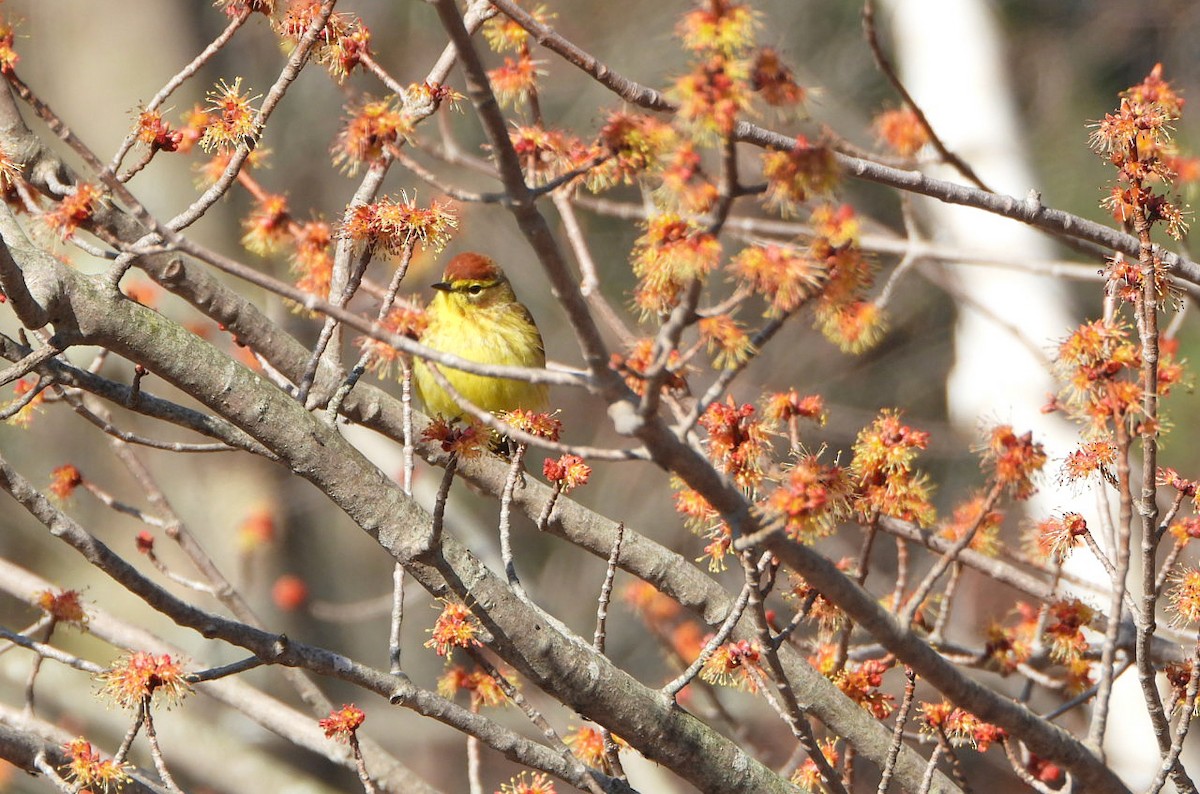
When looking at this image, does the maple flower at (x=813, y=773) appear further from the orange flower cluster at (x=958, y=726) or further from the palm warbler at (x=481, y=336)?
the palm warbler at (x=481, y=336)

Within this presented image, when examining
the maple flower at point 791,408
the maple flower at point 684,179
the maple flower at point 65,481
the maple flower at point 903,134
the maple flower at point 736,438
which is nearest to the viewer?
the maple flower at point 684,179

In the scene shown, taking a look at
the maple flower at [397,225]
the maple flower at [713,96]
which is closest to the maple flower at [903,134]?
the maple flower at [397,225]

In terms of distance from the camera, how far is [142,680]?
216cm

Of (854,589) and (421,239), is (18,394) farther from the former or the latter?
(854,589)

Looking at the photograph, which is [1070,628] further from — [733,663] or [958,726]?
[733,663]

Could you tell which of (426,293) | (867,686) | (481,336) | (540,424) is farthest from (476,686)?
(426,293)

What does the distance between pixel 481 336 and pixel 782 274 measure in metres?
2.97

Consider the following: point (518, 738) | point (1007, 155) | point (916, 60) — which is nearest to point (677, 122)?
point (518, 738)

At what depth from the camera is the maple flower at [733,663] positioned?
2.35 m

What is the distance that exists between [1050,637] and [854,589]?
91 cm

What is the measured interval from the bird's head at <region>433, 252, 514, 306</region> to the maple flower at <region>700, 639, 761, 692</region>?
231 centimetres

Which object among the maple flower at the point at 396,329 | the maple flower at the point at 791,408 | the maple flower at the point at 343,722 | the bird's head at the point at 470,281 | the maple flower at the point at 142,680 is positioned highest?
the bird's head at the point at 470,281

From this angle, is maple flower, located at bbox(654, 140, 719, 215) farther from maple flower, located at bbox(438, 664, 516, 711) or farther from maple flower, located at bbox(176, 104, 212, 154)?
maple flower, located at bbox(438, 664, 516, 711)

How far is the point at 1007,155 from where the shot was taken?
6.07 metres
